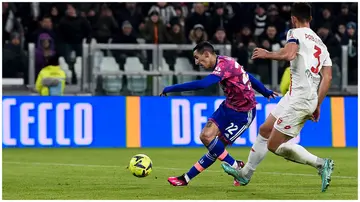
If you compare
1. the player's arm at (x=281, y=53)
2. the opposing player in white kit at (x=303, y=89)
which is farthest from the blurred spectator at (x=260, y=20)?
the player's arm at (x=281, y=53)

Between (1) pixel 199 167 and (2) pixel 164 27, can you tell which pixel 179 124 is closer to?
(2) pixel 164 27

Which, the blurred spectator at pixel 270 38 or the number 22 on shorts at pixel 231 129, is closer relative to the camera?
the number 22 on shorts at pixel 231 129

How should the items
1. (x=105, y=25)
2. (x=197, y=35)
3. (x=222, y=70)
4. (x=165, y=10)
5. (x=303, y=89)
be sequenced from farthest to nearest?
(x=165, y=10), (x=105, y=25), (x=197, y=35), (x=222, y=70), (x=303, y=89)

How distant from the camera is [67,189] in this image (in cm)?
1182

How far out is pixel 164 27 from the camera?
22.7 m

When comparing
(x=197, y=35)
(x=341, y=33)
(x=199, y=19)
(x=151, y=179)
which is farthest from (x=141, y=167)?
(x=341, y=33)

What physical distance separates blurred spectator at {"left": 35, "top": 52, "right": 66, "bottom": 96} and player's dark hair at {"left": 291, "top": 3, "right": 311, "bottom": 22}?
10729 millimetres

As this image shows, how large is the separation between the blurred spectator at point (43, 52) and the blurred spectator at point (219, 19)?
3.79 metres

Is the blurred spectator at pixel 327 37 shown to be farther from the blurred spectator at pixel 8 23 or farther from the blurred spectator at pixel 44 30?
the blurred spectator at pixel 8 23

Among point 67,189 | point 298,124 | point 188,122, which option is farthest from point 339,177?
point 188,122

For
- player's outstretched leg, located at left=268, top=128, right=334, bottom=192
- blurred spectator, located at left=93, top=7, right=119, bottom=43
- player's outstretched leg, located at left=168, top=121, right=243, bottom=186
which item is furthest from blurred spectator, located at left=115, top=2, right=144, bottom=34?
player's outstretched leg, located at left=268, top=128, right=334, bottom=192

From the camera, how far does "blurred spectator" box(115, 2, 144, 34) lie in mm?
23359

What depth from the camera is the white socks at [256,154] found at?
12031 millimetres

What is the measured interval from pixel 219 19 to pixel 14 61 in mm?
4782
